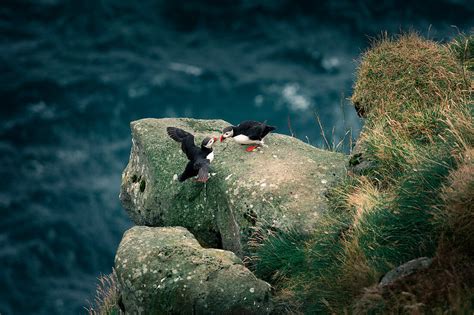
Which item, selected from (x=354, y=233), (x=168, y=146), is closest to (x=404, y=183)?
(x=354, y=233)

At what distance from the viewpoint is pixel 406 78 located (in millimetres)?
14484

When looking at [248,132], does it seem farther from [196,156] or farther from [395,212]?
[395,212]

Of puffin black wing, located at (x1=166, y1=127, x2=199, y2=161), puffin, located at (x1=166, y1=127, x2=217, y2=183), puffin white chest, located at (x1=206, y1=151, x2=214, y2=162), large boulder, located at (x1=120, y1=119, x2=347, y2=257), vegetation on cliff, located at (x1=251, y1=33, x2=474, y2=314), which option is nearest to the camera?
vegetation on cliff, located at (x1=251, y1=33, x2=474, y2=314)

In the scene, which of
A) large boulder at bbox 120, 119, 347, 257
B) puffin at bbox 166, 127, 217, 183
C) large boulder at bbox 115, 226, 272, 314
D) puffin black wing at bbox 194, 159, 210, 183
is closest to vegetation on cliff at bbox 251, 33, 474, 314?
large boulder at bbox 120, 119, 347, 257

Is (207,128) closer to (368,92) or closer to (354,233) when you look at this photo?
(368,92)

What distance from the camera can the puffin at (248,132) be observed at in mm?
13680

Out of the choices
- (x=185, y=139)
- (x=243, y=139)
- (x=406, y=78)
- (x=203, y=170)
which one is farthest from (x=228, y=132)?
(x=406, y=78)

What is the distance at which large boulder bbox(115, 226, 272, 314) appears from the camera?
10.6 metres

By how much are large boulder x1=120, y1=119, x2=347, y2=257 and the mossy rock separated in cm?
162

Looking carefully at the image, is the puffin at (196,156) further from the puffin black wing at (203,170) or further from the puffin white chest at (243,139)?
the puffin white chest at (243,139)

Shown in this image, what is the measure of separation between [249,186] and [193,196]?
145cm

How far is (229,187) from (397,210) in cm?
417

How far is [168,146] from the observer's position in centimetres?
1462

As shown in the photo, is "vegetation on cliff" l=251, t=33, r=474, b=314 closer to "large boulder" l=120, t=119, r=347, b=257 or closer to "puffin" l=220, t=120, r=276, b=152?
"large boulder" l=120, t=119, r=347, b=257
